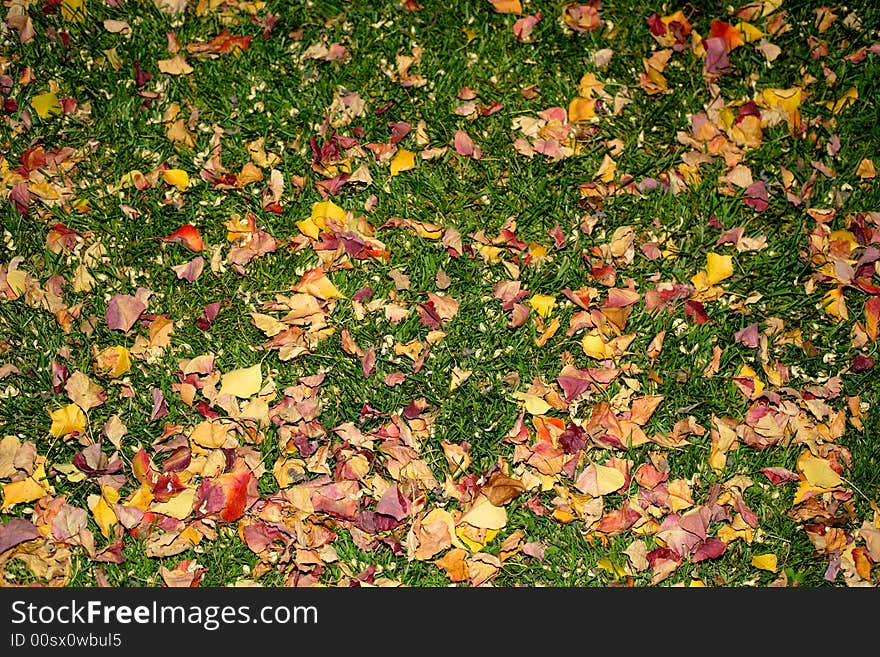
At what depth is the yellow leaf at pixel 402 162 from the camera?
3080mm

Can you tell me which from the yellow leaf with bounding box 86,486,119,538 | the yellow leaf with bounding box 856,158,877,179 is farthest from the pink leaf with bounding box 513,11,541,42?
the yellow leaf with bounding box 86,486,119,538

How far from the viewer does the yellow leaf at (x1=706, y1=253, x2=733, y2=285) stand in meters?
2.88

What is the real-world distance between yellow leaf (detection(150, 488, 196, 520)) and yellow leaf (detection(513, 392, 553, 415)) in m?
1.03

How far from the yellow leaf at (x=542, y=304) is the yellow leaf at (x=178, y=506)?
124 centimetres

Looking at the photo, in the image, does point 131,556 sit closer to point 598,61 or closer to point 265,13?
point 265,13

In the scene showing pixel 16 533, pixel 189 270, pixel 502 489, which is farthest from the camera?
pixel 189 270

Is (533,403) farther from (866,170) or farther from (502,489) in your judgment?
(866,170)

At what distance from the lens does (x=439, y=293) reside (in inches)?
111

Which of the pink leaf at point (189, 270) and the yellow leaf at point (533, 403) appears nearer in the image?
the yellow leaf at point (533, 403)

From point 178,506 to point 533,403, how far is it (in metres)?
1.10

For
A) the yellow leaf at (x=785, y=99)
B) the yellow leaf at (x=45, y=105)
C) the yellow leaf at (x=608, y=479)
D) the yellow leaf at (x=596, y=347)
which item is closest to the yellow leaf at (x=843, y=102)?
the yellow leaf at (x=785, y=99)

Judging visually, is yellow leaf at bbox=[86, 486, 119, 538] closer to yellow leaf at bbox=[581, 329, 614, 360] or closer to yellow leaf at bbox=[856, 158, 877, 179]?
yellow leaf at bbox=[581, 329, 614, 360]

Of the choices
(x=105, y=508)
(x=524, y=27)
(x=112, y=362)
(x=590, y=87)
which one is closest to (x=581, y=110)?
(x=590, y=87)

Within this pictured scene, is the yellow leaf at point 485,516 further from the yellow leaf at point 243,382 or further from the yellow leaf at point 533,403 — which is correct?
the yellow leaf at point 243,382
